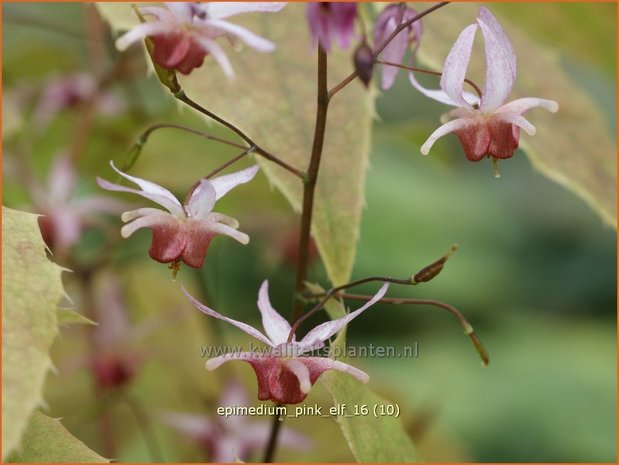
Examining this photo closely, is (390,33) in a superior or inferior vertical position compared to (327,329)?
superior

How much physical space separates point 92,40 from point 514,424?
133 cm

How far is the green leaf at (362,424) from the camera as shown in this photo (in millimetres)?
428

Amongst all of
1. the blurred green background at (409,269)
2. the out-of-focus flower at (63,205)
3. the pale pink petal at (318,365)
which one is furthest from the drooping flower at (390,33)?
the out-of-focus flower at (63,205)

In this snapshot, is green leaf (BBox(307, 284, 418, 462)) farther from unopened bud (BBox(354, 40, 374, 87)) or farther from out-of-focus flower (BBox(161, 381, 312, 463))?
out-of-focus flower (BBox(161, 381, 312, 463))

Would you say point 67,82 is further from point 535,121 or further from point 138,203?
point 535,121

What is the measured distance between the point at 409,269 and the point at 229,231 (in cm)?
187

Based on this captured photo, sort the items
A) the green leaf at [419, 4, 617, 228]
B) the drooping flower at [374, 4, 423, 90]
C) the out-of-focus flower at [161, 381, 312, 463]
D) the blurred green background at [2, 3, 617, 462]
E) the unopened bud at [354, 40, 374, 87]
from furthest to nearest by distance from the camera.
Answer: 1. the blurred green background at [2, 3, 617, 462]
2. the out-of-focus flower at [161, 381, 312, 463]
3. the green leaf at [419, 4, 617, 228]
4. the drooping flower at [374, 4, 423, 90]
5. the unopened bud at [354, 40, 374, 87]

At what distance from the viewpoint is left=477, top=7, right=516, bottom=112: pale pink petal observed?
1.35 feet

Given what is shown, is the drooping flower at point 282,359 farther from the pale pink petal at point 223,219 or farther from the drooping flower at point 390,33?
the drooping flower at point 390,33

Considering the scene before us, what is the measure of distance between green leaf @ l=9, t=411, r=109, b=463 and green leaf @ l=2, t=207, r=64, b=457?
72 mm

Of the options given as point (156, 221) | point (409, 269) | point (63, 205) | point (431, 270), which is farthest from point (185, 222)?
point (409, 269)

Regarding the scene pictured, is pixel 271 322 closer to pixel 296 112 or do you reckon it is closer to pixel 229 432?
pixel 296 112

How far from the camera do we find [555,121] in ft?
2.27

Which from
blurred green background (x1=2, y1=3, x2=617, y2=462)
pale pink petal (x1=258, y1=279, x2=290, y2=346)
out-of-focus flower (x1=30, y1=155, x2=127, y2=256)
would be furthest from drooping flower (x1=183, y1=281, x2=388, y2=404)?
out-of-focus flower (x1=30, y1=155, x2=127, y2=256)
